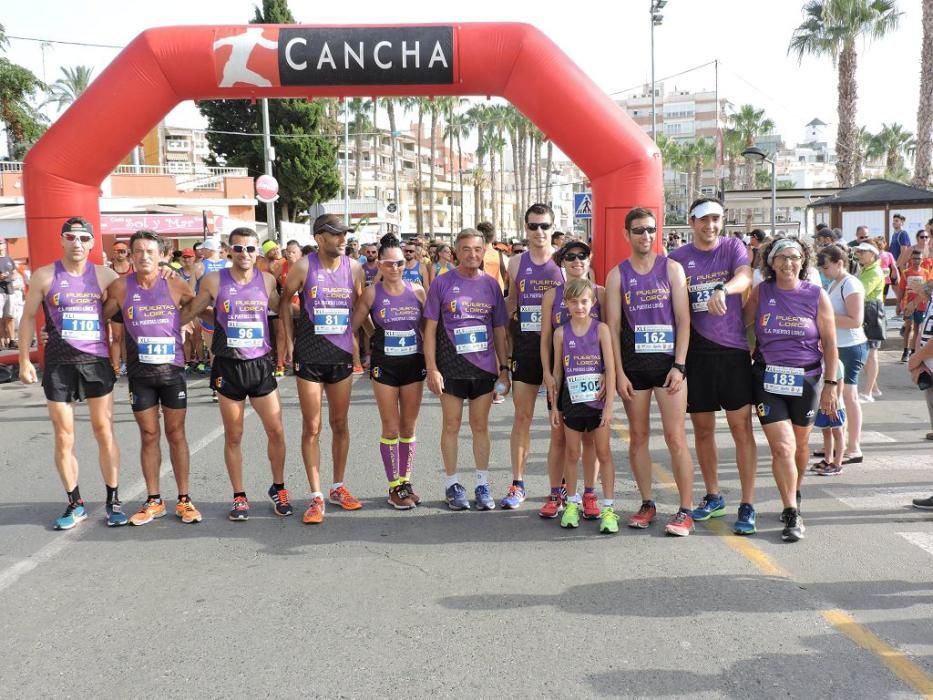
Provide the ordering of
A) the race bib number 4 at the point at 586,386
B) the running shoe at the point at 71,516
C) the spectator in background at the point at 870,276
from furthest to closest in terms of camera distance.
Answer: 1. the spectator in background at the point at 870,276
2. the running shoe at the point at 71,516
3. the race bib number 4 at the point at 586,386

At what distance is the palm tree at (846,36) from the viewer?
2795 cm

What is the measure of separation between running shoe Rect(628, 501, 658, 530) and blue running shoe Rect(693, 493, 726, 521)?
1.15ft

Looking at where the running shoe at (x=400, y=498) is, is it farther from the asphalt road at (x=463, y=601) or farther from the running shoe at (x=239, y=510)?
the running shoe at (x=239, y=510)

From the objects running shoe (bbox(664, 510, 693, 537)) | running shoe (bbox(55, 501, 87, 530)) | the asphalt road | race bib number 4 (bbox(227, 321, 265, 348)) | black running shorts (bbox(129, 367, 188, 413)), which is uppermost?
race bib number 4 (bbox(227, 321, 265, 348))

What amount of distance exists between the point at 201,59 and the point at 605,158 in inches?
179

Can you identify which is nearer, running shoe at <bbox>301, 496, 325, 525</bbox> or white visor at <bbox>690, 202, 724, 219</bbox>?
white visor at <bbox>690, 202, 724, 219</bbox>

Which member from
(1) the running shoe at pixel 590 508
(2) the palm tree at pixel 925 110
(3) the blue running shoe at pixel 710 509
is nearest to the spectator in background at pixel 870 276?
(3) the blue running shoe at pixel 710 509

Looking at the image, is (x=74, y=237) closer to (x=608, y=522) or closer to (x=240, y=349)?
(x=240, y=349)

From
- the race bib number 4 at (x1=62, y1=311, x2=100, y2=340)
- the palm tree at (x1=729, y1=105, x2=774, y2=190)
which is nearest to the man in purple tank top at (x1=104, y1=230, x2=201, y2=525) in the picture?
the race bib number 4 at (x1=62, y1=311, x2=100, y2=340)

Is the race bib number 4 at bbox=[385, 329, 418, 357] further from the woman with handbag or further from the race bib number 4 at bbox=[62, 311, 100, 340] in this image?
the woman with handbag

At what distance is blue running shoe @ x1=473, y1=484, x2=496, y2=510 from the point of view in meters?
5.76

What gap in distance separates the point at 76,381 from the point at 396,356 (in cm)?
211

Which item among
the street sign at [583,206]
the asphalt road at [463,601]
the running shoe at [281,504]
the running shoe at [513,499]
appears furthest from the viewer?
the street sign at [583,206]

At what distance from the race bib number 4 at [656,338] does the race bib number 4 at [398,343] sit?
155cm
